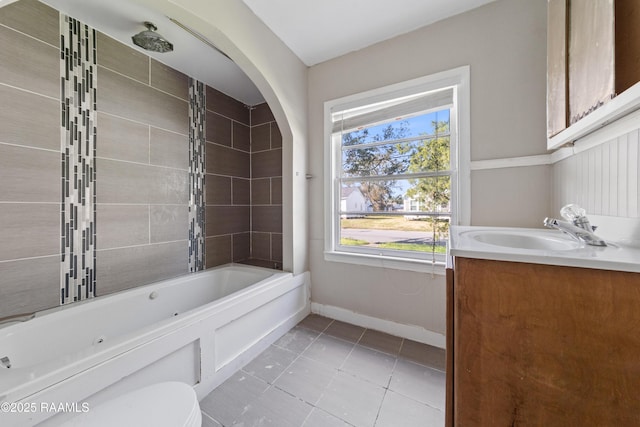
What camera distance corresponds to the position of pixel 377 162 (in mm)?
2041

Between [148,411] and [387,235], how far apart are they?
179 centimetres

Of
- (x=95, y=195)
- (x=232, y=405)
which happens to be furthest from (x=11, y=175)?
(x=232, y=405)

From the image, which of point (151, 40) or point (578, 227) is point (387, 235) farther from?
point (151, 40)

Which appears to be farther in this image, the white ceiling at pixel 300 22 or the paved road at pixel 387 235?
the paved road at pixel 387 235

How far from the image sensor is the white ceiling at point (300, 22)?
4.92 ft

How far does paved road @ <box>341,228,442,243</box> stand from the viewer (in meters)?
1.86

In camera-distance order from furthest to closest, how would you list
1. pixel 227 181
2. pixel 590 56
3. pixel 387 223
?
1. pixel 227 181
2. pixel 387 223
3. pixel 590 56

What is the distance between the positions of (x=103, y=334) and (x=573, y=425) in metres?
2.26

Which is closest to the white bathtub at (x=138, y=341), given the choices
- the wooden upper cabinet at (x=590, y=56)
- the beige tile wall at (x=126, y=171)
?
the beige tile wall at (x=126, y=171)

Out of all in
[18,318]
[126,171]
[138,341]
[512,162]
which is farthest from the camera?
[126,171]

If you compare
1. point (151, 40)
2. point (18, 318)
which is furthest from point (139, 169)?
point (18, 318)

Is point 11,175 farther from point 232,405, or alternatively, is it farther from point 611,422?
point 611,422

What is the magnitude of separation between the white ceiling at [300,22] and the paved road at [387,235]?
1647 millimetres

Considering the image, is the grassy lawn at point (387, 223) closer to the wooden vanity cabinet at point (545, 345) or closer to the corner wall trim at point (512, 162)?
the corner wall trim at point (512, 162)
